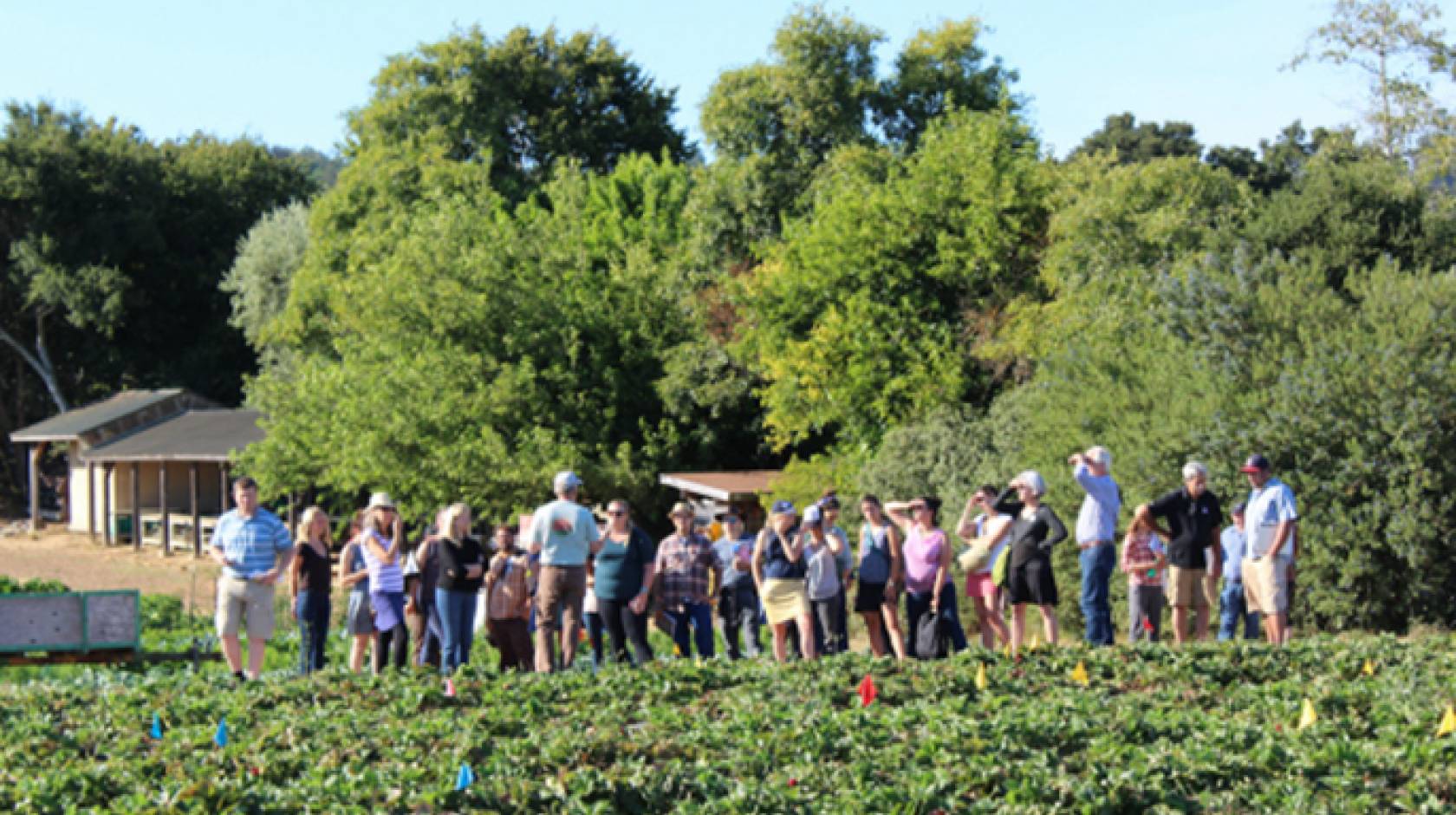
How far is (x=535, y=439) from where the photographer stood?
101 feet

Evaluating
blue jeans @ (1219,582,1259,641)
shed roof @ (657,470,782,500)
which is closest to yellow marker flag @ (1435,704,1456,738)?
blue jeans @ (1219,582,1259,641)

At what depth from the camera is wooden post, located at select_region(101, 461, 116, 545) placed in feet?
151

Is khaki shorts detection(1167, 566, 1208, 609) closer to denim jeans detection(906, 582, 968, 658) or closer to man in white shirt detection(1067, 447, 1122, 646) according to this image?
man in white shirt detection(1067, 447, 1122, 646)

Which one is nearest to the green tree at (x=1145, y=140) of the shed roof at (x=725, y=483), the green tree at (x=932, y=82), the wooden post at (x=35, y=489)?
the green tree at (x=932, y=82)

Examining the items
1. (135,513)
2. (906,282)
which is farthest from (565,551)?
(135,513)

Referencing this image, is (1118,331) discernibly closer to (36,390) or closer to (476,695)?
(476,695)

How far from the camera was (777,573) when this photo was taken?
13.2 metres

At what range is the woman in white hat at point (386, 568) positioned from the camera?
1298 cm

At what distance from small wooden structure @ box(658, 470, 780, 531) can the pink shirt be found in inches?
575

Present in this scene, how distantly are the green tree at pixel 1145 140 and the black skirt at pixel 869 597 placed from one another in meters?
47.3

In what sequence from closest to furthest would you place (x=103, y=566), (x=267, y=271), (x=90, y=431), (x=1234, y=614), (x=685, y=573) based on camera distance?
(x=685, y=573)
(x=1234, y=614)
(x=103, y=566)
(x=90, y=431)
(x=267, y=271)

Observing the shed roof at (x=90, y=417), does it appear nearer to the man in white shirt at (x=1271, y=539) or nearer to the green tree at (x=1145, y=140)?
the green tree at (x=1145, y=140)

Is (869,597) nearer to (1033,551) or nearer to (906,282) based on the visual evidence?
(1033,551)

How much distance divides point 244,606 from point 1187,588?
7611mm
